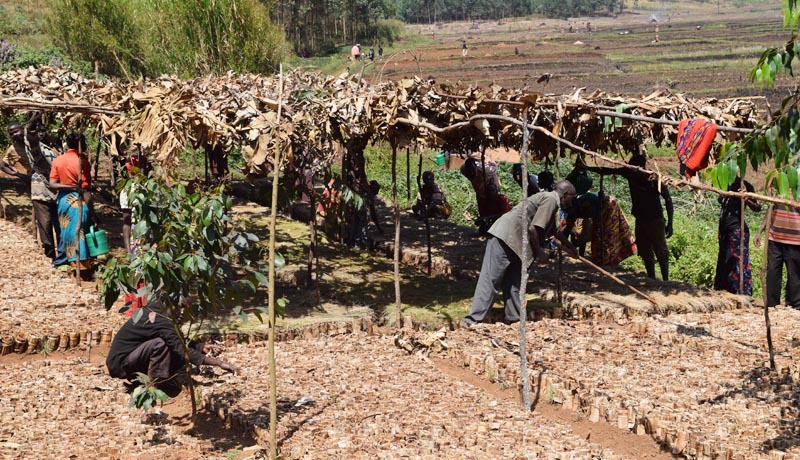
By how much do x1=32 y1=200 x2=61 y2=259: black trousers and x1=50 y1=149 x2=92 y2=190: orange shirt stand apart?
2.62ft

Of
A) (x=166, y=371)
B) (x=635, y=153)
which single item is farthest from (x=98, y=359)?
(x=635, y=153)

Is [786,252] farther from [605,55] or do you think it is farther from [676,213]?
[605,55]

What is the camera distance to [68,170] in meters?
9.65

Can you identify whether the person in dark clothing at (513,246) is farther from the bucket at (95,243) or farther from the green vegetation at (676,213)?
the bucket at (95,243)

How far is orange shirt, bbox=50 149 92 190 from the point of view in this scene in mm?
9617

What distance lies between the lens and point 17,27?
3550cm

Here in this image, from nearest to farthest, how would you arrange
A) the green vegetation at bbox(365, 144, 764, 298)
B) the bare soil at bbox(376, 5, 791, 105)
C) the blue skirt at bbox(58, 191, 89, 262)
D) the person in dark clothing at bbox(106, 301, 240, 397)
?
the person in dark clothing at bbox(106, 301, 240, 397) → the blue skirt at bbox(58, 191, 89, 262) → the green vegetation at bbox(365, 144, 764, 298) → the bare soil at bbox(376, 5, 791, 105)

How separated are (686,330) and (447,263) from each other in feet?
11.0

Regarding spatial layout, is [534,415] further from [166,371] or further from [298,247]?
[298,247]

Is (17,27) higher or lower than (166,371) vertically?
higher

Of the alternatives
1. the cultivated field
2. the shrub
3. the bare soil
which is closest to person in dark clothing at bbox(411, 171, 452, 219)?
the cultivated field

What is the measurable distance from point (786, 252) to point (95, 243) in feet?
23.8

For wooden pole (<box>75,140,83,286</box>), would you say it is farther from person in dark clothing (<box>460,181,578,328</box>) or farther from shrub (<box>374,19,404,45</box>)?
shrub (<box>374,19,404,45</box>)

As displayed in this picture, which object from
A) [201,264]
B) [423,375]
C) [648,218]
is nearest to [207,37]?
[648,218]
